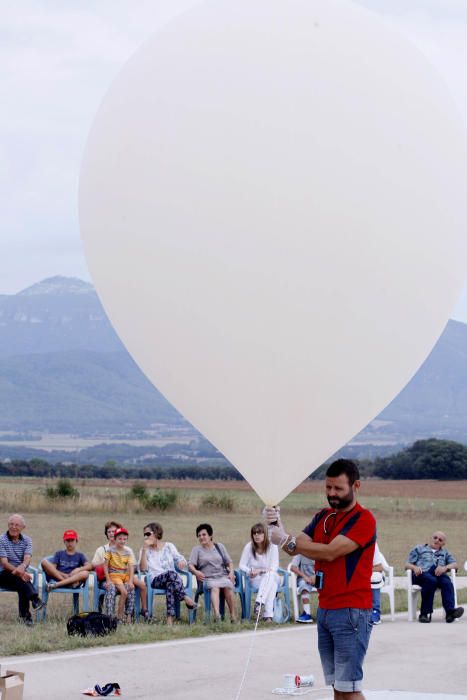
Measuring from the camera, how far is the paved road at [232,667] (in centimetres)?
838

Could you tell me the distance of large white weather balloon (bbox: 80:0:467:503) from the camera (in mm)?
5949

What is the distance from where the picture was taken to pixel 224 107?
19.9 feet

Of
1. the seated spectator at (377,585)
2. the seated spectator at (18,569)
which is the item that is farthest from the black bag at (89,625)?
the seated spectator at (377,585)

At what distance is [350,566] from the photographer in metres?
6.21

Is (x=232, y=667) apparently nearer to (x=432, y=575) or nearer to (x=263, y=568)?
(x=263, y=568)

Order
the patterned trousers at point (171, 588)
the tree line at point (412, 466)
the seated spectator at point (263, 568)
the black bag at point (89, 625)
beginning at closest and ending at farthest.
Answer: the black bag at point (89, 625) < the patterned trousers at point (171, 588) < the seated spectator at point (263, 568) < the tree line at point (412, 466)

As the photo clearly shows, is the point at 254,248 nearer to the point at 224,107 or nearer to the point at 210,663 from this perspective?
the point at 224,107

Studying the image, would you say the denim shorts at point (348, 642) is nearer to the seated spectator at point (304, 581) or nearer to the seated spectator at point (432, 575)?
the seated spectator at point (304, 581)

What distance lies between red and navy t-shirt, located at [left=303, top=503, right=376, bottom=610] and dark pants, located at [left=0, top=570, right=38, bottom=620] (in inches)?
226

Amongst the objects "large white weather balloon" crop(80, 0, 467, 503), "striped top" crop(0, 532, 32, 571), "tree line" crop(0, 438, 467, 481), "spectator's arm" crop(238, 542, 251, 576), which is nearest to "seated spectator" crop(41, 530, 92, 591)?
"striped top" crop(0, 532, 32, 571)

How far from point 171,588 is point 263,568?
1001mm

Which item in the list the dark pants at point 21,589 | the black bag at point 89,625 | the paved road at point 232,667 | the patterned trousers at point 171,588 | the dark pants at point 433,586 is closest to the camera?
the paved road at point 232,667

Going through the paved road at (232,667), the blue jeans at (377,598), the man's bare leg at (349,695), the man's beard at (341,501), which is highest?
the man's beard at (341,501)

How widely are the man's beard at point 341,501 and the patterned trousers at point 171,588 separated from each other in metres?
5.70
